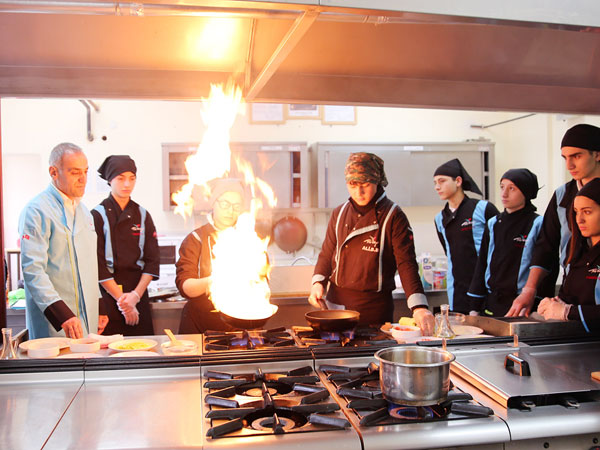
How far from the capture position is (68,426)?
1.46 meters

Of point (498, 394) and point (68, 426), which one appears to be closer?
point (68, 426)

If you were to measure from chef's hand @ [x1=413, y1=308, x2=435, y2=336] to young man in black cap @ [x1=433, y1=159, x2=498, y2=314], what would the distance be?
68.1 inches

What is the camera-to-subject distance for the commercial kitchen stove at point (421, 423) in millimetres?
1391

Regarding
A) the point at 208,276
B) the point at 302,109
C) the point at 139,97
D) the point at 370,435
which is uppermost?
the point at 302,109

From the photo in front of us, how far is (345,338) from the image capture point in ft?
7.31

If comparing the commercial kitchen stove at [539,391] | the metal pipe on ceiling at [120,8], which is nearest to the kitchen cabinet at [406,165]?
the commercial kitchen stove at [539,391]

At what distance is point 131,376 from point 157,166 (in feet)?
A: 16.3

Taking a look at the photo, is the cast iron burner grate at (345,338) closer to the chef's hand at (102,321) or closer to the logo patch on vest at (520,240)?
the chef's hand at (102,321)

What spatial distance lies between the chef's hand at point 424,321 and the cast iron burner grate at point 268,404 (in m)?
0.73

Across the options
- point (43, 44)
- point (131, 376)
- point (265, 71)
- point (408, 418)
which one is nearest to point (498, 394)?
point (408, 418)

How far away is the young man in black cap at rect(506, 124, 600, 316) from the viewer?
115 inches

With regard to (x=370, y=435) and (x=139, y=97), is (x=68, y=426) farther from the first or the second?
(x=139, y=97)

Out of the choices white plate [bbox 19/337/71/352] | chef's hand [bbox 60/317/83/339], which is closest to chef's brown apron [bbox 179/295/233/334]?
chef's hand [bbox 60/317/83/339]

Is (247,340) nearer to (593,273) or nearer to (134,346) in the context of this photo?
(134,346)
